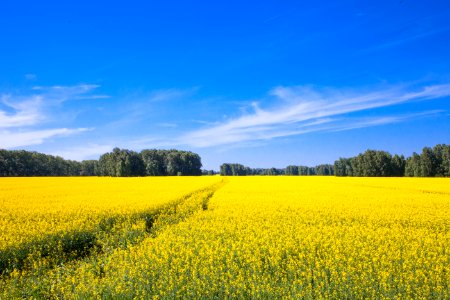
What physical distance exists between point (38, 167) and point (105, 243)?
366ft

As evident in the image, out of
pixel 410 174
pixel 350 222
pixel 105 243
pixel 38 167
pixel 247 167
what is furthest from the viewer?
pixel 247 167

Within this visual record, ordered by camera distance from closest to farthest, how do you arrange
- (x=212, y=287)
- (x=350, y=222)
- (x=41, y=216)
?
1. (x=212, y=287)
2. (x=350, y=222)
3. (x=41, y=216)

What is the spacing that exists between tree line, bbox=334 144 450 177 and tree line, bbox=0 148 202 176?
187ft

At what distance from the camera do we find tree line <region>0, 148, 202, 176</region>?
102m

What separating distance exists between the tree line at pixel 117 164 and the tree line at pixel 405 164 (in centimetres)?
5713

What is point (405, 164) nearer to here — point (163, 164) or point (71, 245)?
point (163, 164)

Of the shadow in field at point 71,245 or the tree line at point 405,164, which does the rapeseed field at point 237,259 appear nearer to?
the shadow in field at point 71,245

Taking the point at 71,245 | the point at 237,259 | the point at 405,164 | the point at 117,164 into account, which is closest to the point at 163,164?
the point at 117,164

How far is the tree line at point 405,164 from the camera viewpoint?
310ft

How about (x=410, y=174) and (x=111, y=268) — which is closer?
(x=111, y=268)

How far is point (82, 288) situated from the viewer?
8.46m

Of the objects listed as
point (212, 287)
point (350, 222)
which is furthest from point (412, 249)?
point (212, 287)

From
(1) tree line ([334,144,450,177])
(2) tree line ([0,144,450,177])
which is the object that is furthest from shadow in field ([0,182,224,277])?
(1) tree line ([334,144,450,177])

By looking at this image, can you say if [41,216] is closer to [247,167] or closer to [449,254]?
[449,254]
